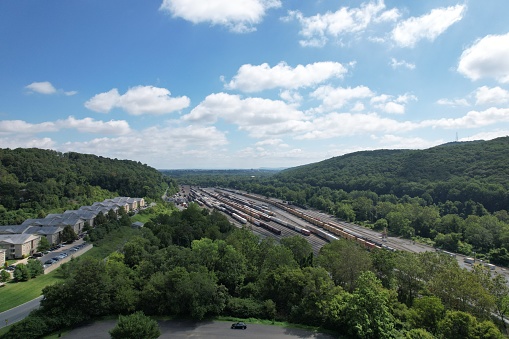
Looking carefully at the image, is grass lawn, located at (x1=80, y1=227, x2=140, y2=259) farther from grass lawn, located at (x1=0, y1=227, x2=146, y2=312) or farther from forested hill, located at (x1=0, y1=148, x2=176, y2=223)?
forested hill, located at (x1=0, y1=148, x2=176, y2=223)

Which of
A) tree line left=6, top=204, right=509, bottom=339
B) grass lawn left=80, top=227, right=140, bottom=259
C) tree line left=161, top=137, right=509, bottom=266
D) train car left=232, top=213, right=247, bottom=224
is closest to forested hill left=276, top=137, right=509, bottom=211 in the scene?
tree line left=161, top=137, right=509, bottom=266

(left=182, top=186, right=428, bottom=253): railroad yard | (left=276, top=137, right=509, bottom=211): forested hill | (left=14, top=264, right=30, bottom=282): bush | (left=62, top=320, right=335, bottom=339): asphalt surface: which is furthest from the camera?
(left=276, top=137, right=509, bottom=211): forested hill

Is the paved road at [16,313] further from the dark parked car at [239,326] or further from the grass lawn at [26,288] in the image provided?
the dark parked car at [239,326]

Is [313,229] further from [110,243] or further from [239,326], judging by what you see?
[239,326]

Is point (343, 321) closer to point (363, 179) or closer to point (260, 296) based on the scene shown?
point (260, 296)

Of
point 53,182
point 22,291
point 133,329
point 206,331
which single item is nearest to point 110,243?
point 22,291

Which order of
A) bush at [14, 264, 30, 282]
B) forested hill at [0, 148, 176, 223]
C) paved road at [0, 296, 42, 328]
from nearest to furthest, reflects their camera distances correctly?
paved road at [0, 296, 42, 328] < bush at [14, 264, 30, 282] < forested hill at [0, 148, 176, 223]

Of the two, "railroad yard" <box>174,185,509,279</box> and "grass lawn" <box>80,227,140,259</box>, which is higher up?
"grass lawn" <box>80,227,140,259</box>
